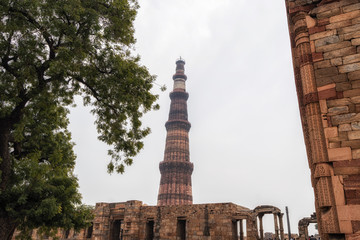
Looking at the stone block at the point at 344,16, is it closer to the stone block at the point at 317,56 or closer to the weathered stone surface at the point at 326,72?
the stone block at the point at 317,56

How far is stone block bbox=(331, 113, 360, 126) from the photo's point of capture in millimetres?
4818

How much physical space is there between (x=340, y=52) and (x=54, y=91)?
7421 mm

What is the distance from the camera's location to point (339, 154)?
187 inches

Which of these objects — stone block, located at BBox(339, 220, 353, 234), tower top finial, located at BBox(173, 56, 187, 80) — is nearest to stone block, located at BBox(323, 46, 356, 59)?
stone block, located at BBox(339, 220, 353, 234)

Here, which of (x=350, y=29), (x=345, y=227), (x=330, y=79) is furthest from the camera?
(x=350, y=29)

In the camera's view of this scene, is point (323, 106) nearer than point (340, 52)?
Yes

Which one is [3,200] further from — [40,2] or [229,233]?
[229,233]

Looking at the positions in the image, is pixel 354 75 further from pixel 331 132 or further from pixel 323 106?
pixel 331 132

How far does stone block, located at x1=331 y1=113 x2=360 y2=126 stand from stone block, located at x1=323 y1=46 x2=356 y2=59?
1236 mm

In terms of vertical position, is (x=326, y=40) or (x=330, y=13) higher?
(x=330, y=13)

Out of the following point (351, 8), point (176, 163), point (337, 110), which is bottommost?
point (337, 110)

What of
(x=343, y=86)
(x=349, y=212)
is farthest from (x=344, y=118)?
(x=349, y=212)

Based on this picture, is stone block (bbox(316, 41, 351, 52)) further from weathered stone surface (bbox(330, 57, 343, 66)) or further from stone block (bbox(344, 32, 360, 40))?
weathered stone surface (bbox(330, 57, 343, 66))

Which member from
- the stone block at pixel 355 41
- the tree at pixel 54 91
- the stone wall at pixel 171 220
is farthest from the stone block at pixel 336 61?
the stone wall at pixel 171 220
